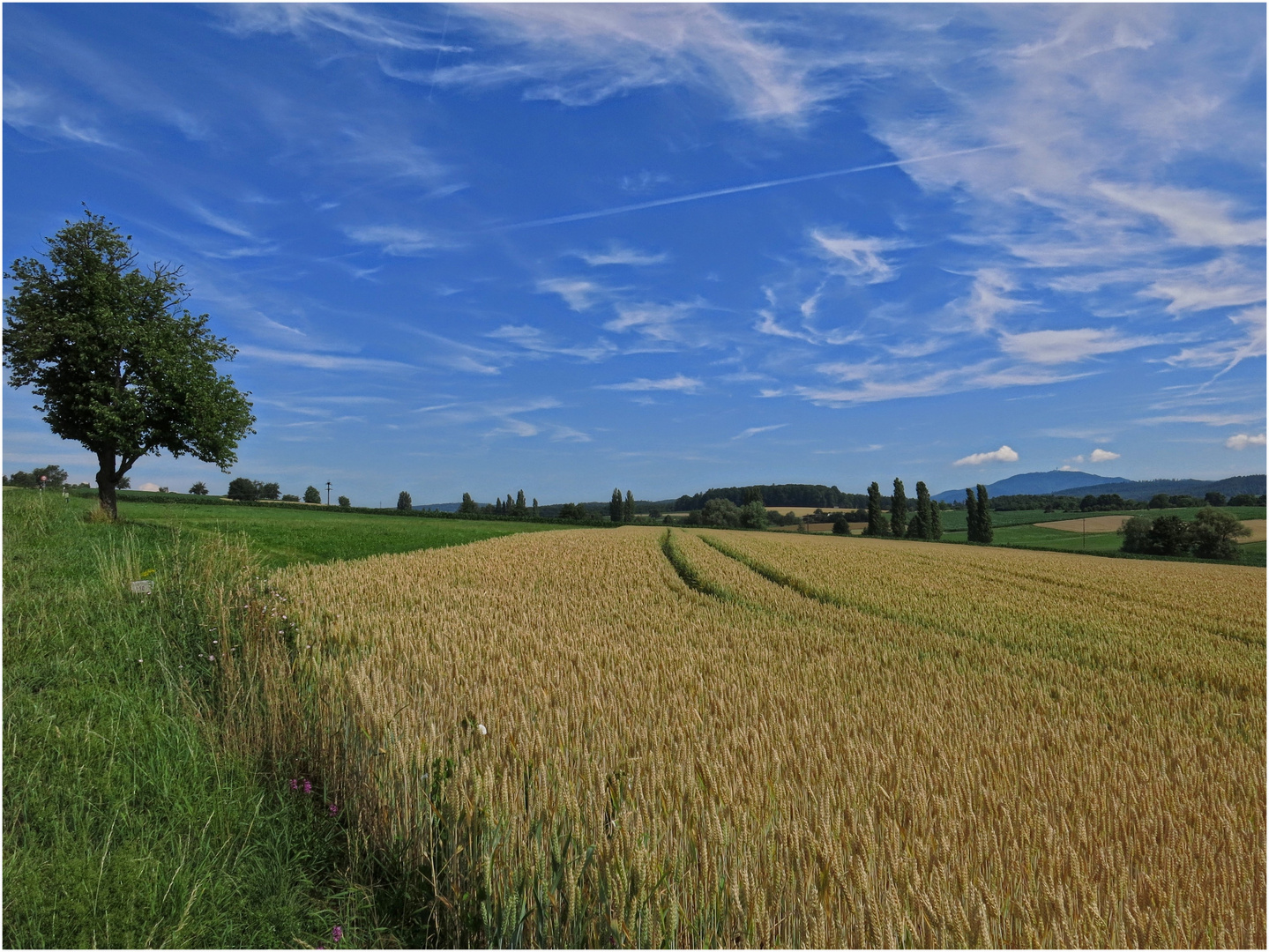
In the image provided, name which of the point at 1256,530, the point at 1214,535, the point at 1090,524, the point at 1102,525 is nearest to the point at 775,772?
the point at 1214,535

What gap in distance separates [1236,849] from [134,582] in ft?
42.1

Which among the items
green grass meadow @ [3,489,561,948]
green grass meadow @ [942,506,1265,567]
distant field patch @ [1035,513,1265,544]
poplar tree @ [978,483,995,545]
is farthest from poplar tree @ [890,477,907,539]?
green grass meadow @ [3,489,561,948]

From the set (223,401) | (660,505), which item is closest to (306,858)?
(223,401)

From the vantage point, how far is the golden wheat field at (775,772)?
10.1 ft

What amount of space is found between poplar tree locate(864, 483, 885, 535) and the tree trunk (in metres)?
88.5

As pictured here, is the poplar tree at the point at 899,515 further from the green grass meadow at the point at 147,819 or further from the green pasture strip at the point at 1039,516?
the green grass meadow at the point at 147,819

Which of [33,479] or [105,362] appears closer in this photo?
[105,362]

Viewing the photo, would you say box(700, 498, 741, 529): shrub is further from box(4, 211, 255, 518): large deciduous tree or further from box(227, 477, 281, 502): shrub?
box(4, 211, 255, 518): large deciduous tree

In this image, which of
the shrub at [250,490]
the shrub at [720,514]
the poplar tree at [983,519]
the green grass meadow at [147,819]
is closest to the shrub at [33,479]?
the shrub at [250,490]

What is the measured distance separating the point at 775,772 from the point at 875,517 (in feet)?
328

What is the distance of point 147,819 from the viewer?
4.37 m

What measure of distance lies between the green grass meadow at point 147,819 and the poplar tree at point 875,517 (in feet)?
322

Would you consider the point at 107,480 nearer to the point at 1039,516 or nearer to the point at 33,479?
the point at 33,479

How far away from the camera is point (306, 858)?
4.42m
